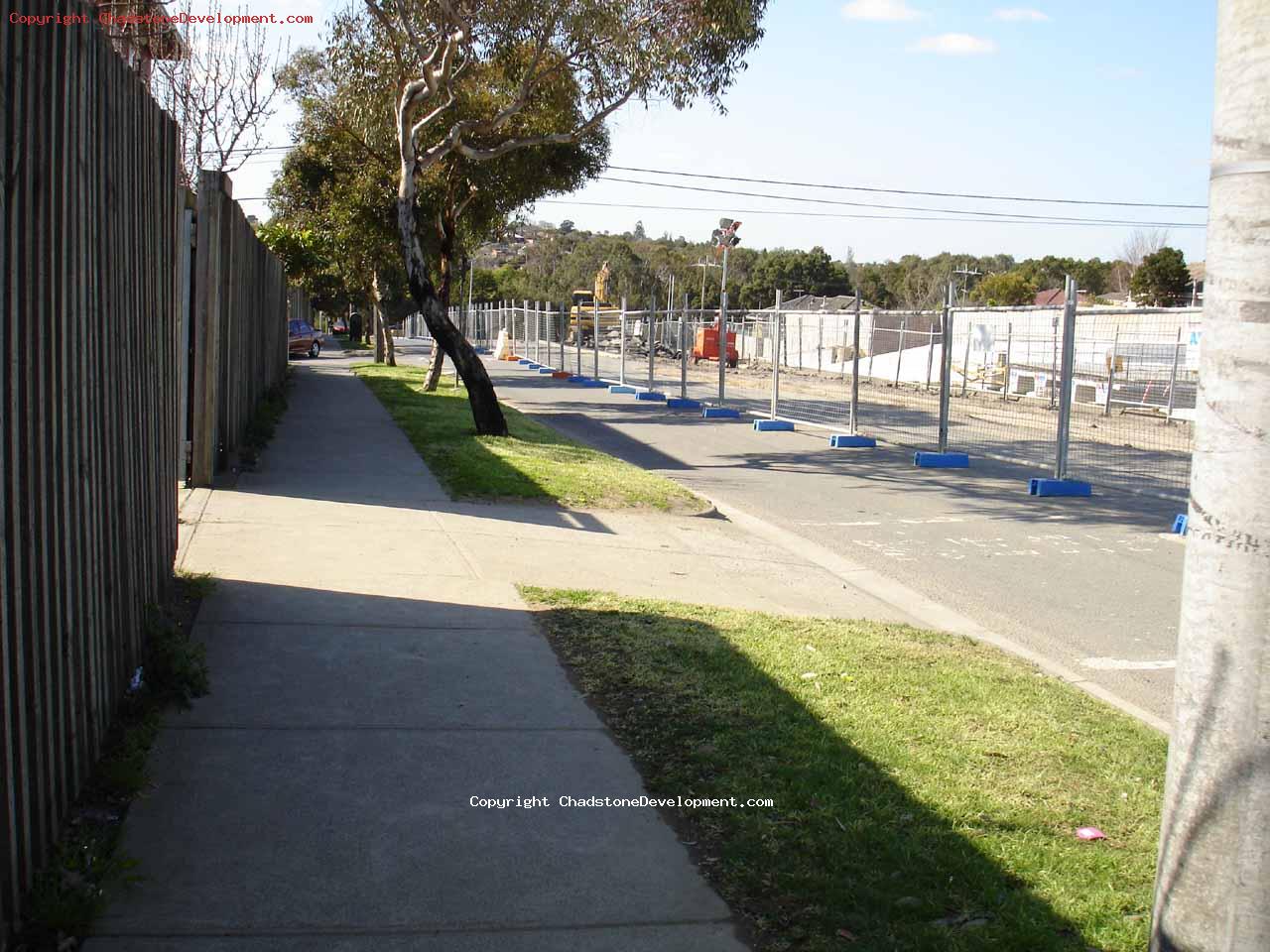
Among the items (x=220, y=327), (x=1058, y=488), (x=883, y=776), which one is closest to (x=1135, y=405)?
(x=1058, y=488)

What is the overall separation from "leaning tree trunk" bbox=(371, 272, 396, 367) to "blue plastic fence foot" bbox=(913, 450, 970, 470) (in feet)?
66.1

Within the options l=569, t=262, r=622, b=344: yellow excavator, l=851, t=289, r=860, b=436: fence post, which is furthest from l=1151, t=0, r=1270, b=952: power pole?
l=569, t=262, r=622, b=344: yellow excavator

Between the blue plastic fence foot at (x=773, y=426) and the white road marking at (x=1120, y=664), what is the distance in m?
13.9

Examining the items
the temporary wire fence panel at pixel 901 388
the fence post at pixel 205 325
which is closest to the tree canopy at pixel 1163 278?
the temporary wire fence panel at pixel 901 388

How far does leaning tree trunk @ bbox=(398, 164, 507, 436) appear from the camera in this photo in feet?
51.6

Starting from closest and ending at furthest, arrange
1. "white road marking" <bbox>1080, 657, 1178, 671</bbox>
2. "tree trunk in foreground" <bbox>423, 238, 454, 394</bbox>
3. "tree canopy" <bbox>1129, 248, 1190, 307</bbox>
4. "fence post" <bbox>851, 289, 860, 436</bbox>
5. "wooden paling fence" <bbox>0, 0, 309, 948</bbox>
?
"wooden paling fence" <bbox>0, 0, 309, 948</bbox> < "white road marking" <bbox>1080, 657, 1178, 671</bbox> < "fence post" <bbox>851, 289, 860, 436</bbox> < "tree trunk in foreground" <bbox>423, 238, 454, 394</bbox> < "tree canopy" <bbox>1129, 248, 1190, 307</bbox>

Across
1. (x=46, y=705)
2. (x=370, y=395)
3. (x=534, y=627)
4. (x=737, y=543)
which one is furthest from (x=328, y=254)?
(x=46, y=705)

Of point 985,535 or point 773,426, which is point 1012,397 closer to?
point 773,426

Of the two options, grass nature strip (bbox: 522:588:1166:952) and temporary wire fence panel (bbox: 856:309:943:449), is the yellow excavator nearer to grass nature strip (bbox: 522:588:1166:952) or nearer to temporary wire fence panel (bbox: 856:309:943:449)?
temporary wire fence panel (bbox: 856:309:943:449)

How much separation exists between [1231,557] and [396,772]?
3.02m

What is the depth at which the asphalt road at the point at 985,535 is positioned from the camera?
775 cm

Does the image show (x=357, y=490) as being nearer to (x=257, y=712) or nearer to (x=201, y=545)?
(x=201, y=545)

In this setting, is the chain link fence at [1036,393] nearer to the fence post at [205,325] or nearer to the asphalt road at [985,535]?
the asphalt road at [985,535]

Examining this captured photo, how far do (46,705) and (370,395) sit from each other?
2026 centimetres
